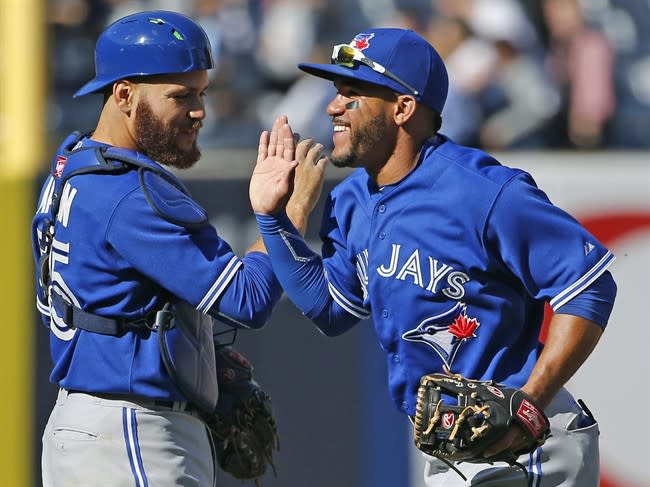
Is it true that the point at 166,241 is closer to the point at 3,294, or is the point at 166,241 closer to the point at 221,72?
the point at 3,294

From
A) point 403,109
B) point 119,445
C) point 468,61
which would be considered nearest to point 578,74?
point 468,61

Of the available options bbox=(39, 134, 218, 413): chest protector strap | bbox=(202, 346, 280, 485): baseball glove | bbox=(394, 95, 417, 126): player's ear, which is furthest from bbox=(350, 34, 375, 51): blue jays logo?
bbox=(202, 346, 280, 485): baseball glove

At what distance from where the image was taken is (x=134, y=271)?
150 inches

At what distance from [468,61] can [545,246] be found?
4079 mm

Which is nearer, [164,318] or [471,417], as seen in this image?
[471,417]

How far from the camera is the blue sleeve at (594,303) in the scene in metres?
3.59

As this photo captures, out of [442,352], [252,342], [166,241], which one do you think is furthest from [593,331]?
[252,342]

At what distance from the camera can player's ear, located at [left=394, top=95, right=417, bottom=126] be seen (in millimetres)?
3902

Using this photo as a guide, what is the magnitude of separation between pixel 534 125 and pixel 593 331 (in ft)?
13.3

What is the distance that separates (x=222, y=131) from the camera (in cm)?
730

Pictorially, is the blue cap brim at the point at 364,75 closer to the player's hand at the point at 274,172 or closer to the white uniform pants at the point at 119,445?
the player's hand at the point at 274,172

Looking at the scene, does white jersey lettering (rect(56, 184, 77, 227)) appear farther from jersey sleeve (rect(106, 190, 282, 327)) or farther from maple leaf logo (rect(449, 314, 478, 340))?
maple leaf logo (rect(449, 314, 478, 340))

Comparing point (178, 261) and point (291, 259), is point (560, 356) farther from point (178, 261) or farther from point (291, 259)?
point (178, 261)

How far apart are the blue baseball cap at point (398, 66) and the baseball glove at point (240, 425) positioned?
3.54 ft
